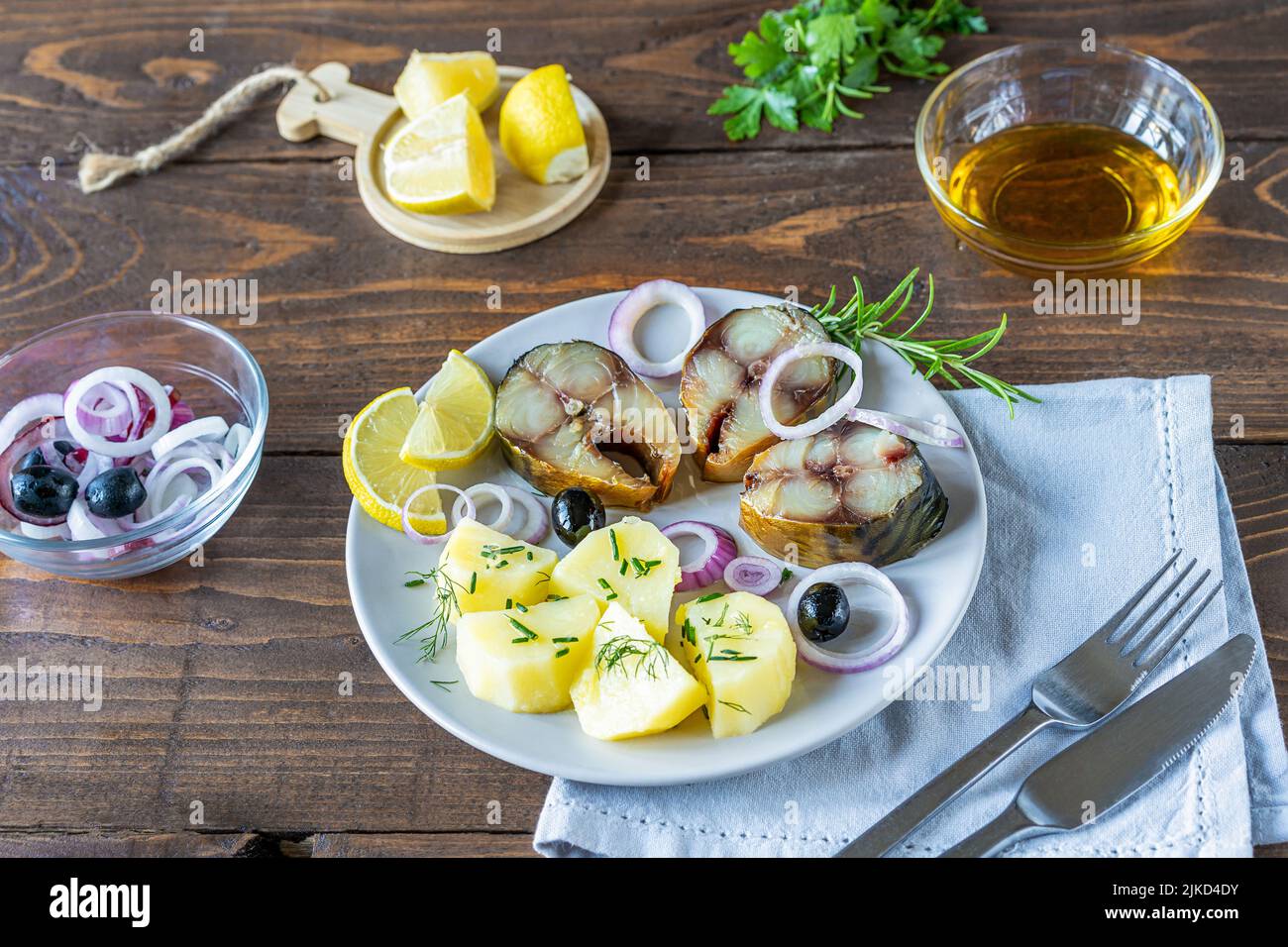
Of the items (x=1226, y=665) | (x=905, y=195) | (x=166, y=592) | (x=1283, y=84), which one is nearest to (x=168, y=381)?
(x=166, y=592)

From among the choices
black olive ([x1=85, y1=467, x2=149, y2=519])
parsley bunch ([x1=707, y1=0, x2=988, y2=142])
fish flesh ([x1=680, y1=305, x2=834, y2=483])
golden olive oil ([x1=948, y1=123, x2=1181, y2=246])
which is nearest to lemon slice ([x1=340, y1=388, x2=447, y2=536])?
black olive ([x1=85, y1=467, x2=149, y2=519])

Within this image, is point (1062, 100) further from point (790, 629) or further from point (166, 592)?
point (166, 592)

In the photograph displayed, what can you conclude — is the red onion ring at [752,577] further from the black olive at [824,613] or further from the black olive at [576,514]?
the black olive at [576,514]

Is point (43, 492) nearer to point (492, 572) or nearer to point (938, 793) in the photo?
point (492, 572)

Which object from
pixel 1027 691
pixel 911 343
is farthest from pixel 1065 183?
pixel 1027 691

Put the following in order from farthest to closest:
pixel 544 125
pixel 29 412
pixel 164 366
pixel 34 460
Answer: pixel 544 125
pixel 164 366
pixel 29 412
pixel 34 460

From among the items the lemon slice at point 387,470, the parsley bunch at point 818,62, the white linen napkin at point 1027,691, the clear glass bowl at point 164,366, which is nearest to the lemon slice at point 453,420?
the lemon slice at point 387,470

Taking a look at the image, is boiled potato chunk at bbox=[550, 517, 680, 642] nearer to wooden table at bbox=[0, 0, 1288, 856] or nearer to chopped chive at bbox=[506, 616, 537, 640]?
chopped chive at bbox=[506, 616, 537, 640]
